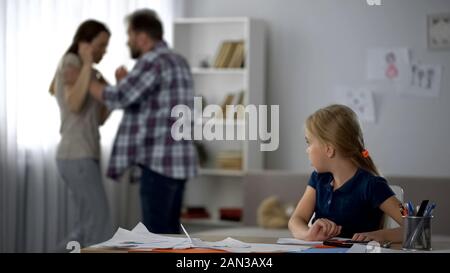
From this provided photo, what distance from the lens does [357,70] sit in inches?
59.4

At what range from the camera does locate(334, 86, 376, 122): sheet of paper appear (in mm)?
1382

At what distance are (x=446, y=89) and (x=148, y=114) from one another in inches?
20.0

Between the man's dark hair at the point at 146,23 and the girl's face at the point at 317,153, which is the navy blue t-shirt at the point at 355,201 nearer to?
the girl's face at the point at 317,153

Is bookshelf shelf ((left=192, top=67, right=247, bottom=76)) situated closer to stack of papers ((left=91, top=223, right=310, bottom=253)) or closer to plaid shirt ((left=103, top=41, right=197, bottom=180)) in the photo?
plaid shirt ((left=103, top=41, right=197, bottom=180))

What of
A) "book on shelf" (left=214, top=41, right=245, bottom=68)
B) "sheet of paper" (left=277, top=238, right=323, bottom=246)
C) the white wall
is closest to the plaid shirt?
the white wall

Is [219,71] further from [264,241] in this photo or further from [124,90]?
[264,241]

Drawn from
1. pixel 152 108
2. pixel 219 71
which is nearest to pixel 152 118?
pixel 152 108

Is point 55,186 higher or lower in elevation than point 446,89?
lower

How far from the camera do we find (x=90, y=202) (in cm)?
170

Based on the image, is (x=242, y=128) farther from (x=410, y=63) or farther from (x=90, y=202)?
(x=90, y=202)

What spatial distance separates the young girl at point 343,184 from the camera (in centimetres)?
134
